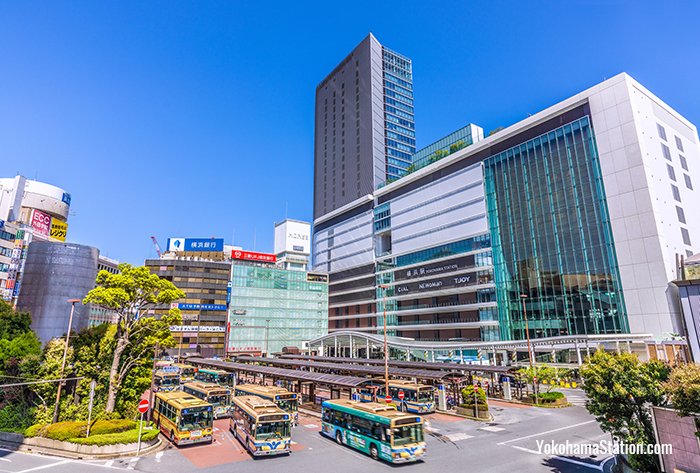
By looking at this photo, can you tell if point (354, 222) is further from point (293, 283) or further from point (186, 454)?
point (186, 454)

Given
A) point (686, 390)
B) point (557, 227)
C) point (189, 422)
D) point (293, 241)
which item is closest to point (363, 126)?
point (293, 241)

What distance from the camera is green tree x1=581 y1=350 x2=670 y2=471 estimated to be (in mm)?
18219

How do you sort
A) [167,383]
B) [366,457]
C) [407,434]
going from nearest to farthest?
1. [407,434]
2. [366,457]
3. [167,383]

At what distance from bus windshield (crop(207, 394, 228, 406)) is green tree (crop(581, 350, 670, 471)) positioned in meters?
28.5

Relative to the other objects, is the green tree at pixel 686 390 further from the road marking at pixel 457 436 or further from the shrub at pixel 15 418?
the shrub at pixel 15 418

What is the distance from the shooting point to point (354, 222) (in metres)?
119

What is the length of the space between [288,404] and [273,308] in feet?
253

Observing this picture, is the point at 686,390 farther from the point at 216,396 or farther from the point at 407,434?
the point at 216,396

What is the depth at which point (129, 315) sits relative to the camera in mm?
32156

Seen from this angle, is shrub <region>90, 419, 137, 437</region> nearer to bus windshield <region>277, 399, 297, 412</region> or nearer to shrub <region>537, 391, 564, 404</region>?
bus windshield <region>277, 399, 297, 412</region>

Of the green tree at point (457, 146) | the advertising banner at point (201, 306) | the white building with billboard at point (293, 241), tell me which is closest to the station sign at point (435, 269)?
the green tree at point (457, 146)

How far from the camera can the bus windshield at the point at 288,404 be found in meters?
33.4

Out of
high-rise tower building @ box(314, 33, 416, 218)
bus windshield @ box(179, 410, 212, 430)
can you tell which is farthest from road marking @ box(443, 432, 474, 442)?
high-rise tower building @ box(314, 33, 416, 218)

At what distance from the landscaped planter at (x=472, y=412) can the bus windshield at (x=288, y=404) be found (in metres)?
15.4
